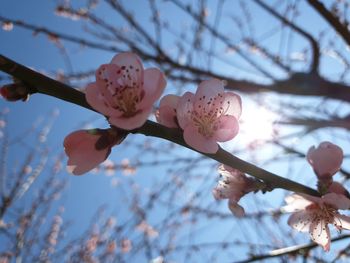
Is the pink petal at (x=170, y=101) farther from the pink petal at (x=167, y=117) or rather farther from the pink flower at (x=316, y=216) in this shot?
the pink flower at (x=316, y=216)

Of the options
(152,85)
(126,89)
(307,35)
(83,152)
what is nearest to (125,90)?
(126,89)

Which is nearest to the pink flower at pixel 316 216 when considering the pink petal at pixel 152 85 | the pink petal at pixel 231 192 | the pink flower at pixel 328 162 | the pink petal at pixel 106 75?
the pink flower at pixel 328 162

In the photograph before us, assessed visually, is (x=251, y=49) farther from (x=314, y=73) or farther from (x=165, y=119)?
(x=165, y=119)

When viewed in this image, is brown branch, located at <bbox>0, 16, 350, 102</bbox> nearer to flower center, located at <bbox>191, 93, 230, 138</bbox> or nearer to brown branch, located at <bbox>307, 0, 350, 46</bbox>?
brown branch, located at <bbox>307, 0, 350, 46</bbox>

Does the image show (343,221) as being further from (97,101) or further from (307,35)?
(307,35)

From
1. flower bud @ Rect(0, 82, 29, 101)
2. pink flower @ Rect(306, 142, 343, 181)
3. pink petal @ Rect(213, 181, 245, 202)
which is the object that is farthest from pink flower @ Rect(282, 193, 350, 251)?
flower bud @ Rect(0, 82, 29, 101)

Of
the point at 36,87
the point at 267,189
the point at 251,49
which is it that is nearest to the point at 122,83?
the point at 36,87
